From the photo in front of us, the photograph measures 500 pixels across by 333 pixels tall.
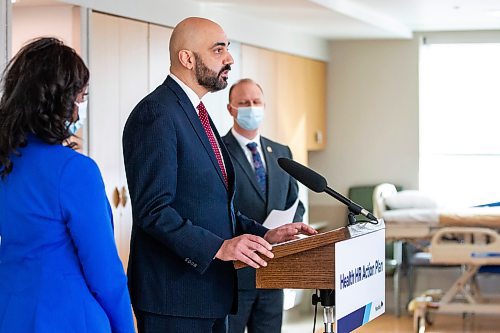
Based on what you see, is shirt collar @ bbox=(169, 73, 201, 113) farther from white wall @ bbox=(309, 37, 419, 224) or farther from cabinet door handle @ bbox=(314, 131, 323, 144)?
white wall @ bbox=(309, 37, 419, 224)

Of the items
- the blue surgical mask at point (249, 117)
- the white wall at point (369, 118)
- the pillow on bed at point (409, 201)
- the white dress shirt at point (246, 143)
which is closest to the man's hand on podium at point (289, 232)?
the white dress shirt at point (246, 143)

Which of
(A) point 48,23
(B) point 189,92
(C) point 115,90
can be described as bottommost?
(B) point 189,92

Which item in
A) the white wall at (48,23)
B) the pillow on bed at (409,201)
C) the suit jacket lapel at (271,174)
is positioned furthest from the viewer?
the pillow on bed at (409,201)

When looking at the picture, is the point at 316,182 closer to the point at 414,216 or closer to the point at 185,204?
the point at 185,204

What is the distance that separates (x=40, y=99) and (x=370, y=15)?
17.1 feet

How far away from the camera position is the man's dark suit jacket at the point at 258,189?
4.14m

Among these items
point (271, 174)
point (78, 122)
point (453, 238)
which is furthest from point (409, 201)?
point (78, 122)

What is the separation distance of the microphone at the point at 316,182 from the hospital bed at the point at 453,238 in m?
4.10

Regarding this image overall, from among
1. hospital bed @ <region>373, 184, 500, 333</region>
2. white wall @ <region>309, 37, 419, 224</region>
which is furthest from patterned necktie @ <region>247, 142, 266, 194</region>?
white wall @ <region>309, 37, 419, 224</region>

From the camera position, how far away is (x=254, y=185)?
4.18m

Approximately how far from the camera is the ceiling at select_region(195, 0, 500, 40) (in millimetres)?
6176

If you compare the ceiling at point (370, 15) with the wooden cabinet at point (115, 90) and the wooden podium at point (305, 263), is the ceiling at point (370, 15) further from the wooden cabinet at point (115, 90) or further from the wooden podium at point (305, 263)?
the wooden podium at point (305, 263)

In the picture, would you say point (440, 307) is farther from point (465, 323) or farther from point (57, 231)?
point (57, 231)

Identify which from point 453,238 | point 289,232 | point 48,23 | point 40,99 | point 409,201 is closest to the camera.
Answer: point 40,99
